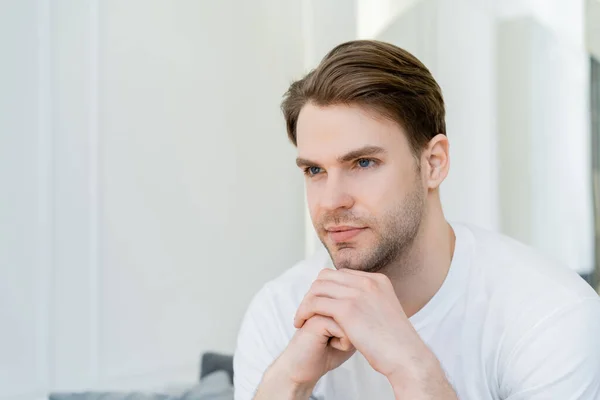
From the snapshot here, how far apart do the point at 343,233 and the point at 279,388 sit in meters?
0.36

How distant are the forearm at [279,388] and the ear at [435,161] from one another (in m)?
0.58

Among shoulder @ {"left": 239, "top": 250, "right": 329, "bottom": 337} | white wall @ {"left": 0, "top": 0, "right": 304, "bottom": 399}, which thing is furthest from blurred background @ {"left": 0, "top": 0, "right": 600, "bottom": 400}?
shoulder @ {"left": 239, "top": 250, "right": 329, "bottom": 337}

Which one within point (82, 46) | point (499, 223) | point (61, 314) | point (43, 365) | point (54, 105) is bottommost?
point (43, 365)

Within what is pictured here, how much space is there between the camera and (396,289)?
1.72 m

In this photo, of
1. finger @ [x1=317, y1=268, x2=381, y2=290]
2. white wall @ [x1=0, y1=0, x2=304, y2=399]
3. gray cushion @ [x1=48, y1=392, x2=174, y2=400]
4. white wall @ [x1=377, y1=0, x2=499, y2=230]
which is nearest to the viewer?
finger @ [x1=317, y1=268, x2=381, y2=290]

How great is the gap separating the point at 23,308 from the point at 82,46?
1.01 metres

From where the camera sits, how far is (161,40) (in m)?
3.13

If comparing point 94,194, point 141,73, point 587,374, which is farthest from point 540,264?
point 141,73

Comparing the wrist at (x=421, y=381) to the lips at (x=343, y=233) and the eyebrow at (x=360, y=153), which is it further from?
the eyebrow at (x=360, y=153)

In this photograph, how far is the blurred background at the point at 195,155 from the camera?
262 cm

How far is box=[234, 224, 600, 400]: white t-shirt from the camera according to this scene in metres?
1.44

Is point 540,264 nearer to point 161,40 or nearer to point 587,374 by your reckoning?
point 587,374

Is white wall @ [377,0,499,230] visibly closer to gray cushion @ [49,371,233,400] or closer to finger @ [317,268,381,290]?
gray cushion @ [49,371,233,400]

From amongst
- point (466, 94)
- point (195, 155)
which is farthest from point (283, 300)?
point (466, 94)
